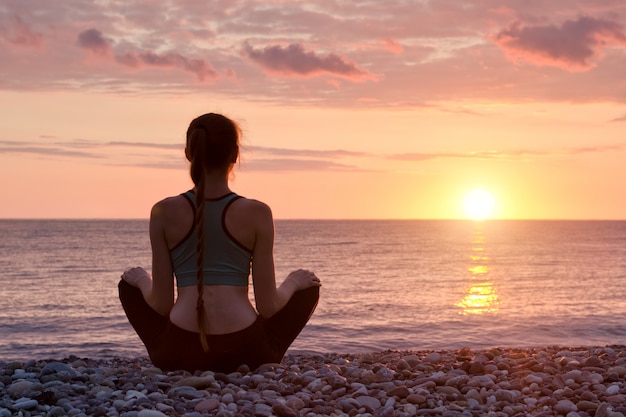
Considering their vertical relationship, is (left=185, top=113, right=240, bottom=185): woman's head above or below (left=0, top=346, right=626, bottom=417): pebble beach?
above

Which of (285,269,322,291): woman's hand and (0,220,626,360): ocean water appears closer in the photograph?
(285,269,322,291): woman's hand

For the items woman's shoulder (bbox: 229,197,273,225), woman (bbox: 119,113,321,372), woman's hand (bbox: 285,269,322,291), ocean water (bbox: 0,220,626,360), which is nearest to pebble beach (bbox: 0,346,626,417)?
woman (bbox: 119,113,321,372)

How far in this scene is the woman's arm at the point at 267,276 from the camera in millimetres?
6137

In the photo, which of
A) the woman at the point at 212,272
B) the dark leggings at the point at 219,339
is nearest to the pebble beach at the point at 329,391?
the dark leggings at the point at 219,339

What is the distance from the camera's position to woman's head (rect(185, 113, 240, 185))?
6047 millimetres

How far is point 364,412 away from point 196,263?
6.20 ft

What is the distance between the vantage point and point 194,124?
6.14 meters

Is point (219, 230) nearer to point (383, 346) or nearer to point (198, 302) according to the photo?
point (198, 302)

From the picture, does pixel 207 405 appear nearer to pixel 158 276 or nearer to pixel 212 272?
pixel 212 272

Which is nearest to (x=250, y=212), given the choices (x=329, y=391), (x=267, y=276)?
(x=267, y=276)

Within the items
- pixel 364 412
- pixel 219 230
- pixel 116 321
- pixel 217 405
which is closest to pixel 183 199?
pixel 219 230

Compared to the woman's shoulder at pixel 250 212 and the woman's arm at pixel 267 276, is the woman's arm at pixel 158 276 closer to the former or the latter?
the woman's shoulder at pixel 250 212

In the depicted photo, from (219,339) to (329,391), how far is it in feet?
3.60

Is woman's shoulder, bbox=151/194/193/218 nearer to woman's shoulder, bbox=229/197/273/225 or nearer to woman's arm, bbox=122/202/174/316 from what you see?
woman's arm, bbox=122/202/174/316
